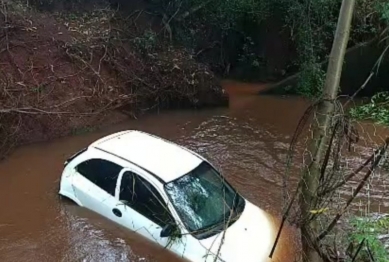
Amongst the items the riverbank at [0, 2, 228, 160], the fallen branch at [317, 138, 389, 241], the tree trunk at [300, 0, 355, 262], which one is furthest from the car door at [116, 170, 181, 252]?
the riverbank at [0, 2, 228, 160]

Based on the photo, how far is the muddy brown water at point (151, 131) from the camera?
7.70m

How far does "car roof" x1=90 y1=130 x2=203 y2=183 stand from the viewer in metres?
7.46

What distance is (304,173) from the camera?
20.6ft

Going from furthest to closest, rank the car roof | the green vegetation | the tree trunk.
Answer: the car roof, the tree trunk, the green vegetation

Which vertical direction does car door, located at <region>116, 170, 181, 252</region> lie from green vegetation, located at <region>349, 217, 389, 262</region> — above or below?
below

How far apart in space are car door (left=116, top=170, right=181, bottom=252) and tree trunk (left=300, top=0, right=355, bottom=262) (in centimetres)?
166

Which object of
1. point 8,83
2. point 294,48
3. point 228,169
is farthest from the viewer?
point 294,48

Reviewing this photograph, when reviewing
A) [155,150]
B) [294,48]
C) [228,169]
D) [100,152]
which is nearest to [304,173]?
[155,150]

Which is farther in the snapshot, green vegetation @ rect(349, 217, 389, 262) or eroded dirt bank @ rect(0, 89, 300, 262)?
eroded dirt bank @ rect(0, 89, 300, 262)

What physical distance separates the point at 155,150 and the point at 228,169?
128 inches

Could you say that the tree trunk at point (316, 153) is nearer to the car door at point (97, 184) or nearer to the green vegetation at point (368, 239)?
the green vegetation at point (368, 239)

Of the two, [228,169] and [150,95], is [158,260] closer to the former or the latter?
[228,169]

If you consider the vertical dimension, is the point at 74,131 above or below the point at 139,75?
below

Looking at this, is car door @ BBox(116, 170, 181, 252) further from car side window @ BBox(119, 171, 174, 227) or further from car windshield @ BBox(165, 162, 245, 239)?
car windshield @ BBox(165, 162, 245, 239)
